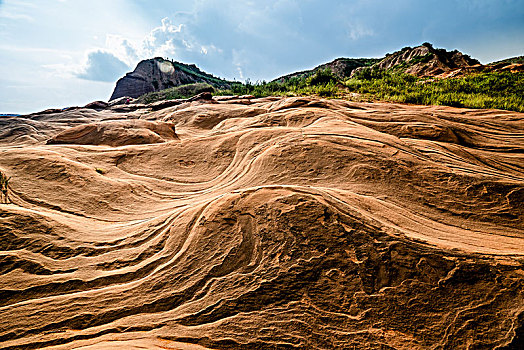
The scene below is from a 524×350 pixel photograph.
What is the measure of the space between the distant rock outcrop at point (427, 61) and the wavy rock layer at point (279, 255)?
19184 millimetres

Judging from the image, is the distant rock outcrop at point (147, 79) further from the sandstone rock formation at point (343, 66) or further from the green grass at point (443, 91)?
the green grass at point (443, 91)

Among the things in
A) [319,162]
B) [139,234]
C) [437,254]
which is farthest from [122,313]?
[319,162]

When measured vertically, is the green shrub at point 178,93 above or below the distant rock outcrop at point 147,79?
below

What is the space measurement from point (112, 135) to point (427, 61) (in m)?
26.2

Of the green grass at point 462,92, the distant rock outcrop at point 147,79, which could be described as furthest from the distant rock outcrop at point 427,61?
the distant rock outcrop at point 147,79

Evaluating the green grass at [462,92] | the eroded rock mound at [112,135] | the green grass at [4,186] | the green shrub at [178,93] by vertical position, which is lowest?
the green grass at [4,186]

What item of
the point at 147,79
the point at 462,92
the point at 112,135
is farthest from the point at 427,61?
the point at 147,79

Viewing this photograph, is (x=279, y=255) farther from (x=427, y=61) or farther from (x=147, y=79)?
(x=147, y=79)

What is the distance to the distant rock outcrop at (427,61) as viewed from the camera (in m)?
21.5

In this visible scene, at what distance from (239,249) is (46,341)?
5.42 feet

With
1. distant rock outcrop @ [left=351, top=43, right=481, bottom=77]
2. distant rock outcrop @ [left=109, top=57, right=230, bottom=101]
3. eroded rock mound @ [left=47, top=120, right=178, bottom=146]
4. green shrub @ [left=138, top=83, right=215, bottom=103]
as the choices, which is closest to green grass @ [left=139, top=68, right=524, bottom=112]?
distant rock outcrop @ [left=351, top=43, right=481, bottom=77]

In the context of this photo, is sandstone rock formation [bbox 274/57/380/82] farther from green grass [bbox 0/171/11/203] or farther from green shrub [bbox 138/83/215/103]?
green grass [bbox 0/171/11/203]

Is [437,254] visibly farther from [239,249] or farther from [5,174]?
[5,174]

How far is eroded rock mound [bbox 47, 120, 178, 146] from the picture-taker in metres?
7.09
